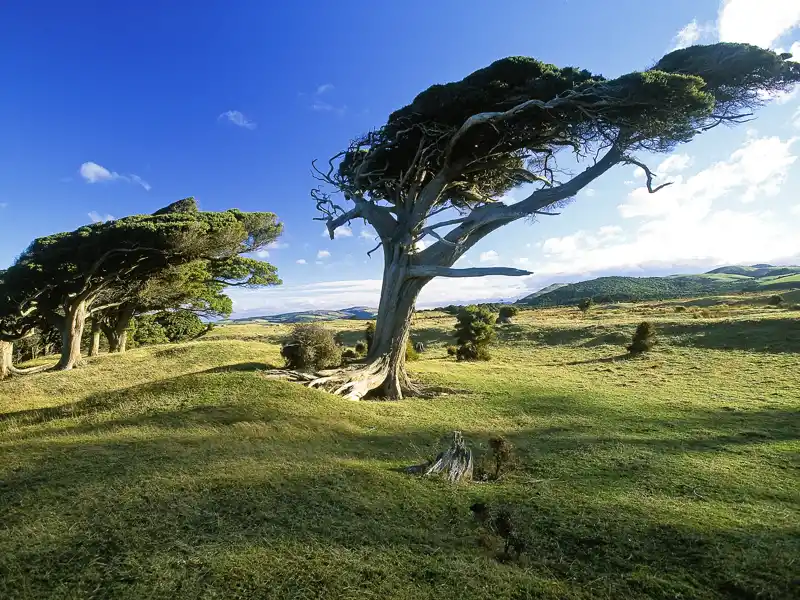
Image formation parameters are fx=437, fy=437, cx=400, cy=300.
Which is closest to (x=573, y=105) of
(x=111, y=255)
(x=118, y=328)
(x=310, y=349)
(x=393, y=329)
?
(x=393, y=329)

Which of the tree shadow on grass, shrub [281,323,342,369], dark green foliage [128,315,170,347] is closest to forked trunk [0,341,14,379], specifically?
shrub [281,323,342,369]

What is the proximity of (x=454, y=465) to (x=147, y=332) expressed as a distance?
151 feet

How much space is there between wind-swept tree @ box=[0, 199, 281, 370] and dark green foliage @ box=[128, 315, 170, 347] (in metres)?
16.9

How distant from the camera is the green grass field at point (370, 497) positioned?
4.24 metres

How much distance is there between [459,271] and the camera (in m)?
15.7

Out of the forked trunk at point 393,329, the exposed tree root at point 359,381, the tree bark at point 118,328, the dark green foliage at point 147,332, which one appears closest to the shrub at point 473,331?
the exposed tree root at point 359,381

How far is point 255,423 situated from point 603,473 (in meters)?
7.51

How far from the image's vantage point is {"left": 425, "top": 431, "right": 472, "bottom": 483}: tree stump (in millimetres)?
7203

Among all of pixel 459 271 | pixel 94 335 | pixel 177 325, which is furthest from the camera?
pixel 177 325

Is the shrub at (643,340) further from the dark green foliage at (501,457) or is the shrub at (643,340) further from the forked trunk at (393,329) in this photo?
the dark green foliage at (501,457)

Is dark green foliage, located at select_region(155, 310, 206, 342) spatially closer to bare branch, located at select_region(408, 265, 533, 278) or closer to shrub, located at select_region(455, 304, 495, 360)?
shrub, located at select_region(455, 304, 495, 360)

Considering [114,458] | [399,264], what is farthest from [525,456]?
[399,264]

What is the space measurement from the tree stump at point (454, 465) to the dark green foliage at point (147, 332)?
44038mm

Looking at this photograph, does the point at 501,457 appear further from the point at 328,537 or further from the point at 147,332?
the point at 147,332
